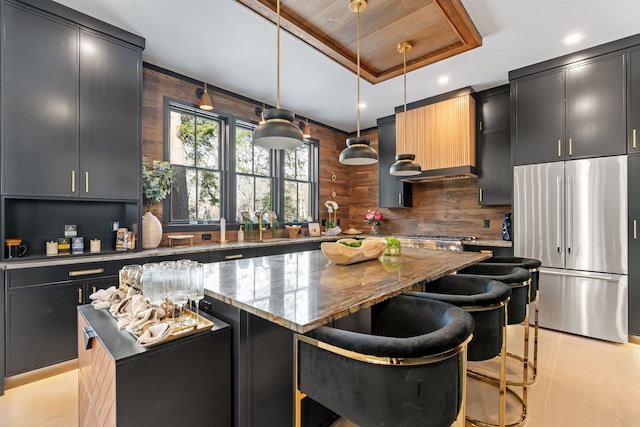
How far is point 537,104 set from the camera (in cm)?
334

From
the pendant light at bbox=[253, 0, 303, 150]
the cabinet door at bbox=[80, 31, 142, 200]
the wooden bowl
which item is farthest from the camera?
the cabinet door at bbox=[80, 31, 142, 200]

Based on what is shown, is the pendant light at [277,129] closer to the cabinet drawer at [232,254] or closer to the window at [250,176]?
the cabinet drawer at [232,254]

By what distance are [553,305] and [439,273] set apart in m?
2.35

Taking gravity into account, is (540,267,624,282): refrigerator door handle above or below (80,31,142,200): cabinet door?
below

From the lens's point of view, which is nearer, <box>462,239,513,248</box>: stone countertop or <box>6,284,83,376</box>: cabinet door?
<box>6,284,83,376</box>: cabinet door

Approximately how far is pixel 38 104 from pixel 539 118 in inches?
186

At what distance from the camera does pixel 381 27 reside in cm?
239

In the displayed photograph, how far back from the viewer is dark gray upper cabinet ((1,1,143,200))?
220cm

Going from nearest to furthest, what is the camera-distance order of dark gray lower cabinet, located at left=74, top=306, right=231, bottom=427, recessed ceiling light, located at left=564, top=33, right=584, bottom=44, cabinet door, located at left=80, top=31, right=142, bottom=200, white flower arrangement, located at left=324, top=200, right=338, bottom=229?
dark gray lower cabinet, located at left=74, top=306, right=231, bottom=427 → cabinet door, located at left=80, top=31, right=142, bottom=200 → recessed ceiling light, located at left=564, top=33, right=584, bottom=44 → white flower arrangement, located at left=324, top=200, right=338, bottom=229

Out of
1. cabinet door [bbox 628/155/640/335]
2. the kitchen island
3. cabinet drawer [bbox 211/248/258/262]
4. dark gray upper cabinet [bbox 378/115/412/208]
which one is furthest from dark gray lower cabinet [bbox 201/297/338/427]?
dark gray upper cabinet [bbox 378/115/412/208]

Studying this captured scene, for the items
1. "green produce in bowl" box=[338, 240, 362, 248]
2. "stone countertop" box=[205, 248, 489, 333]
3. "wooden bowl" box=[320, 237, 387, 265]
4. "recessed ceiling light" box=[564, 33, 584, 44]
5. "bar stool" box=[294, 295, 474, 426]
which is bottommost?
"bar stool" box=[294, 295, 474, 426]

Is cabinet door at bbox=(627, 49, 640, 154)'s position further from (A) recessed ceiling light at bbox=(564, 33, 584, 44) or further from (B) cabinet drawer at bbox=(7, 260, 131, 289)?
(B) cabinet drawer at bbox=(7, 260, 131, 289)

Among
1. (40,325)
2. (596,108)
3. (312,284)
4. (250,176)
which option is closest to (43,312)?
(40,325)

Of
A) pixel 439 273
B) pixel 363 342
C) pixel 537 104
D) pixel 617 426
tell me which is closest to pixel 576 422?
pixel 617 426
